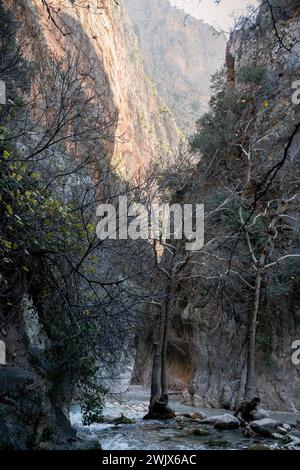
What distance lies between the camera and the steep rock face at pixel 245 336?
13180 mm

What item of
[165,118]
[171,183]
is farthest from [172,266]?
[165,118]

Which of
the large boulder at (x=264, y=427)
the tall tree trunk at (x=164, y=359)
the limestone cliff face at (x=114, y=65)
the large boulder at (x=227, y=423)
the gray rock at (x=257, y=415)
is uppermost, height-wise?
the limestone cliff face at (x=114, y=65)

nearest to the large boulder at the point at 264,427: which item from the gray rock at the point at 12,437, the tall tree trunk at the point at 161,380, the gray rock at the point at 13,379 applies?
the tall tree trunk at the point at 161,380

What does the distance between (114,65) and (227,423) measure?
102 feet

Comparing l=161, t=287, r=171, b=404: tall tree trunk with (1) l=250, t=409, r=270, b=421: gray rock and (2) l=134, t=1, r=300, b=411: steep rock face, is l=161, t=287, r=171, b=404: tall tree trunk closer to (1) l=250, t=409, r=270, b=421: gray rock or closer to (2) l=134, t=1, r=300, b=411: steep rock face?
(2) l=134, t=1, r=300, b=411: steep rock face

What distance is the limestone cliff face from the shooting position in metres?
19.8

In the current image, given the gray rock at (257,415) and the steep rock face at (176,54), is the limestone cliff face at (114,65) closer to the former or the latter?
the gray rock at (257,415)

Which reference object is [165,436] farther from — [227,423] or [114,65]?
[114,65]

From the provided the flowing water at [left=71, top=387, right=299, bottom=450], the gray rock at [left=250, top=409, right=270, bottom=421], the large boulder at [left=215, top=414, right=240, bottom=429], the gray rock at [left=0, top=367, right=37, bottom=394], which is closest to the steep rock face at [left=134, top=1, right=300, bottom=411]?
the flowing water at [left=71, top=387, right=299, bottom=450]

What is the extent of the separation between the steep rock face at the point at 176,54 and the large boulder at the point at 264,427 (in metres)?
72.5

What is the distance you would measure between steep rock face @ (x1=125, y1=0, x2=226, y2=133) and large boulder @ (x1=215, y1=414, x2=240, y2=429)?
2823 inches

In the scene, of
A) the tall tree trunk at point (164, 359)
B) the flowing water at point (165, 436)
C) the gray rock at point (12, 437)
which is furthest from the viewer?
the tall tree trunk at point (164, 359)

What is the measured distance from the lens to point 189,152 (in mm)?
17625

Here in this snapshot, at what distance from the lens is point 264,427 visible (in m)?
8.29
